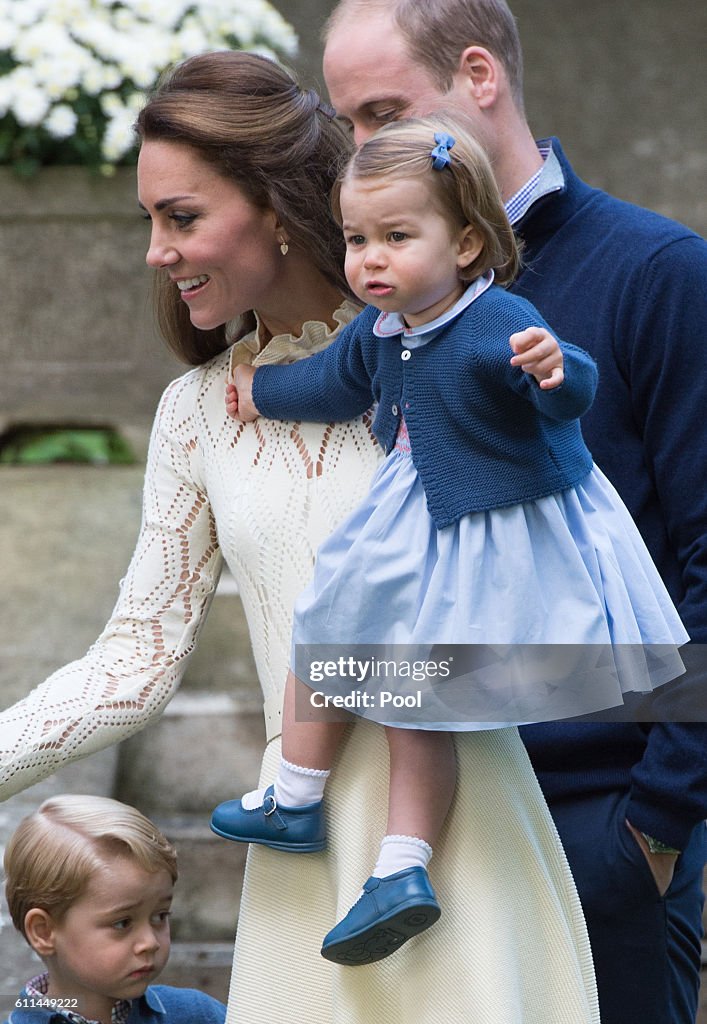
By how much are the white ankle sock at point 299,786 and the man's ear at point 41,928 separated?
22.6 inches

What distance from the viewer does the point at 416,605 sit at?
4.85 feet

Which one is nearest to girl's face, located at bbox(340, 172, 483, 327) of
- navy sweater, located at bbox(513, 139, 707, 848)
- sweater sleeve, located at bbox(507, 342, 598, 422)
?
sweater sleeve, located at bbox(507, 342, 598, 422)

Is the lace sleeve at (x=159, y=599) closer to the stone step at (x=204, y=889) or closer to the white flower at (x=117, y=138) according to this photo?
the stone step at (x=204, y=889)

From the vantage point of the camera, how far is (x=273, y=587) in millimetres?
1789

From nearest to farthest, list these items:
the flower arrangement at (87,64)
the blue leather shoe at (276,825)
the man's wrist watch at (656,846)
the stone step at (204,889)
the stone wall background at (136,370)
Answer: the blue leather shoe at (276,825), the man's wrist watch at (656,846), the stone step at (204,889), the stone wall background at (136,370), the flower arrangement at (87,64)

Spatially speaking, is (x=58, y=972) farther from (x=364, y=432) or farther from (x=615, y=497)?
(x=615, y=497)

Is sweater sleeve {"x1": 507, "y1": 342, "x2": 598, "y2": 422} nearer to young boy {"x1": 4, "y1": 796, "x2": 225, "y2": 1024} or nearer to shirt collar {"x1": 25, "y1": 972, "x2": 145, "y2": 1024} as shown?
young boy {"x1": 4, "y1": 796, "x2": 225, "y2": 1024}

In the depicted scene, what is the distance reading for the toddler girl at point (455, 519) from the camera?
145 cm

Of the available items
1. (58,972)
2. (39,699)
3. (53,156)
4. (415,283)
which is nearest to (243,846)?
(58,972)

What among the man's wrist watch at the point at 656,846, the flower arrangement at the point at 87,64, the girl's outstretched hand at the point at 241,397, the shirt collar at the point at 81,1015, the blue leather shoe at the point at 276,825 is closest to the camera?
the blue leather shoe at the point at 276,825

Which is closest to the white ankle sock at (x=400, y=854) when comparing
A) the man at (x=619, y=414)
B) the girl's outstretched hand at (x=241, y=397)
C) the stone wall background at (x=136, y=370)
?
the man at (x=619, y=414)

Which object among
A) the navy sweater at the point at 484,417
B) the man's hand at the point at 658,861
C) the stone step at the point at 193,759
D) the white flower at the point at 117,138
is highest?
the navy sweater at the point at 484,417

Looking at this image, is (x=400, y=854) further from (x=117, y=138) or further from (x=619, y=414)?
(x=117, y=138)

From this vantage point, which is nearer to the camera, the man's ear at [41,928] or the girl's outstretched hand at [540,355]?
the girl's outstretched hand at [540,355]
